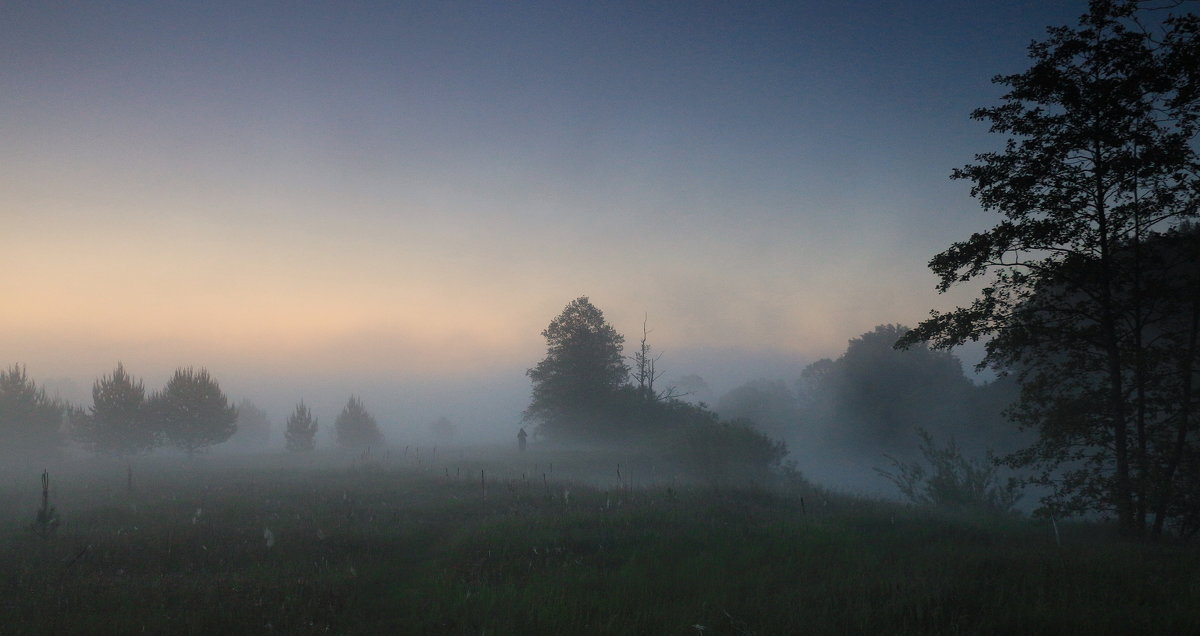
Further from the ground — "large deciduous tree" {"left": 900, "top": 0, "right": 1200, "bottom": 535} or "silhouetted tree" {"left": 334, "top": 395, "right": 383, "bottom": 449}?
"large deciduous tree" {"left": 900, "top": 0, "right": 1200, "bottom": 535}

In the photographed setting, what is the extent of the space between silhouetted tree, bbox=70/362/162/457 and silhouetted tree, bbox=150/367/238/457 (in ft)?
3.83

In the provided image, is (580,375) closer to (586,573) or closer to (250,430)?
(586,573)

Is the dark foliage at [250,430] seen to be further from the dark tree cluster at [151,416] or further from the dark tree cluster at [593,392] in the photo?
the dark tree cluster at [593,392]

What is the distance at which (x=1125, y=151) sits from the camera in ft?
34.5

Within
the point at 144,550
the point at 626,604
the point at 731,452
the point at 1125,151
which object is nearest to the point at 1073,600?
the point at 626,604

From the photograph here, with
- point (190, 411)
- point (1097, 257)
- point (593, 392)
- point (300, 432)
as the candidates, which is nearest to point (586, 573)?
point (1097, 257)

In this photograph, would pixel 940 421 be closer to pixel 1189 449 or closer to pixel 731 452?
pixel 731 452

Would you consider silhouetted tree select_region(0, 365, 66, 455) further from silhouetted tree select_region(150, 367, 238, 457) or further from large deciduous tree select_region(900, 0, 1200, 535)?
large deciduous tree select_region(900, 0, 1200, 535)

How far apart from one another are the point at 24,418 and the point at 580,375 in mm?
43533

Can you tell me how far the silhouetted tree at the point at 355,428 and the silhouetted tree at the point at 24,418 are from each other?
2430 cm

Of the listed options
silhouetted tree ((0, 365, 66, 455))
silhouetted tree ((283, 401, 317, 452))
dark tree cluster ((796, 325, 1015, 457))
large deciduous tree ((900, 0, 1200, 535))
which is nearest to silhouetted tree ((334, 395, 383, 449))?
silhouetted tree ((283, 401, 317, 452))

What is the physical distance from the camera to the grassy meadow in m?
6.28

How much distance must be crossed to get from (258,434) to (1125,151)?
109454 mm

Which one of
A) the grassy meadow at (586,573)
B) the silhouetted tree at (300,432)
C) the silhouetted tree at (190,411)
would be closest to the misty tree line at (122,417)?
the silhouetted tree at (190,411)
